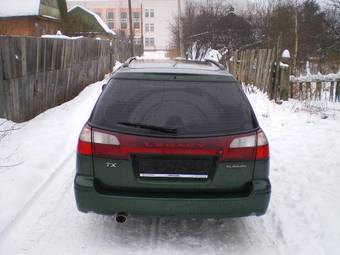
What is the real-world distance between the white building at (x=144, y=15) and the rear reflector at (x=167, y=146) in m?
83.8

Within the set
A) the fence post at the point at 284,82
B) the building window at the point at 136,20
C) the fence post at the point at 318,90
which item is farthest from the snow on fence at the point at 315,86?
the building window at the point at 136,20

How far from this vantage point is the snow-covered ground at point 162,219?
3869 millimetres

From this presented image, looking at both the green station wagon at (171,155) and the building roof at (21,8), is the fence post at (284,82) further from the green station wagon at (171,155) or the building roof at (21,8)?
the building roof at (21,8)

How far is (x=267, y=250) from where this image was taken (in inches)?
151

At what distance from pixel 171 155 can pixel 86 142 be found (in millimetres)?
766

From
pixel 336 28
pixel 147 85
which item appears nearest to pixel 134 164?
pixel 147 85

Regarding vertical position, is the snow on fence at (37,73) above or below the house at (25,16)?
below

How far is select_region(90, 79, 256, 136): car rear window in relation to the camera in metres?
3.62

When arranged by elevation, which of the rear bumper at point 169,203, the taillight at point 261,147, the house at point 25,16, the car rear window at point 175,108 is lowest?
the rear bumper at point 169,203

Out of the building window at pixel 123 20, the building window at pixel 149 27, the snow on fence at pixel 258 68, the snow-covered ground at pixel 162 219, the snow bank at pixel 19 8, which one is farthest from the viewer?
the building window at pixel 123 20

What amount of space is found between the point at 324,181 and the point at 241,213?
238 cm

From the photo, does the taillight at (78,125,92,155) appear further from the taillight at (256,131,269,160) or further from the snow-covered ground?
the taillight at (256,131,269,160)

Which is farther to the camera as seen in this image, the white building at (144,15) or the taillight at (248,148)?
the white building at (144,15)

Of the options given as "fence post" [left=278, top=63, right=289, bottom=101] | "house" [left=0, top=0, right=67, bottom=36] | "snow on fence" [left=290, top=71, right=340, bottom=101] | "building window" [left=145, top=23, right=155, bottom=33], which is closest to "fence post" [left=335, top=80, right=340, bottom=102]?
"snow on fence" [left=290, top=71, right=340, bottom=101]
